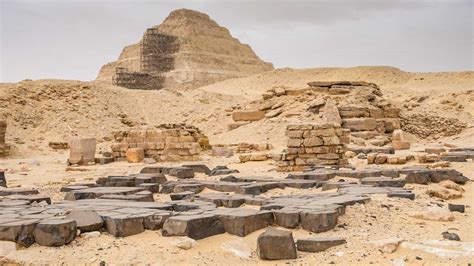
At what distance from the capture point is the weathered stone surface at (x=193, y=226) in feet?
18.0

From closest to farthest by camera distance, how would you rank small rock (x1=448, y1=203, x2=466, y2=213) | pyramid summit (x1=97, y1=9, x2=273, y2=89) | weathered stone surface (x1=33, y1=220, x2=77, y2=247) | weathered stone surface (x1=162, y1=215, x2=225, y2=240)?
weathered stone surface (x1=33, y1=220, x2=77, y2=247)
weathered stone surface (x1=162, y1=215, x2=225, y2=240)
small rock (x1=448, y1=203, x2=466, y2=213)
pyramid summit (x1=97, y1=9, x2=273, y2=89)

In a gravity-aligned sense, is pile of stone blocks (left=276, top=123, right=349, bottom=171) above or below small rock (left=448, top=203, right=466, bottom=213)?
above

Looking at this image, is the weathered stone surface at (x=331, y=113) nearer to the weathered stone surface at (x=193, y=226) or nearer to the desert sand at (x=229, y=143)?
the desert sand at (x=229, y=143)

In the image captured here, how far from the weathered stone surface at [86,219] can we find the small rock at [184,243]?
99 centimetres

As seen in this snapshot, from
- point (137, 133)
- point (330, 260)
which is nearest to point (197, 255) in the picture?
point (330, 260)

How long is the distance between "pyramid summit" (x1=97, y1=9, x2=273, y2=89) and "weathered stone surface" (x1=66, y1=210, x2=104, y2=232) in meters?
57.1

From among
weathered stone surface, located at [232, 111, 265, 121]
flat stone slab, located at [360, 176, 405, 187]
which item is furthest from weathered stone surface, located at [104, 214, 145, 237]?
weathered stone surface, located at [232, 111, 265, 121]

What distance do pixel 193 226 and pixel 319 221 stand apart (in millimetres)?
1334

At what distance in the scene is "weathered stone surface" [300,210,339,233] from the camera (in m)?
5.71

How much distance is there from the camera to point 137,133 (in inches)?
656

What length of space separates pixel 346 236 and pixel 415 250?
0.75 metres

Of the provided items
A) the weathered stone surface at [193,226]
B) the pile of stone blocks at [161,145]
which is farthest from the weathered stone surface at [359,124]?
the weathered stone surface at [193,226]

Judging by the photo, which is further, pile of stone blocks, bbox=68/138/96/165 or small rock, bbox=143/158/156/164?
pile of stone blocks, bbox=68/138/96/165

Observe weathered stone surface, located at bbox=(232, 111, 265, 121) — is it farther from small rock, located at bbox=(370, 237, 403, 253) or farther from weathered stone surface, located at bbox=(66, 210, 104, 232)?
small rock, located at bbox=(370, 237, 403, 253)
